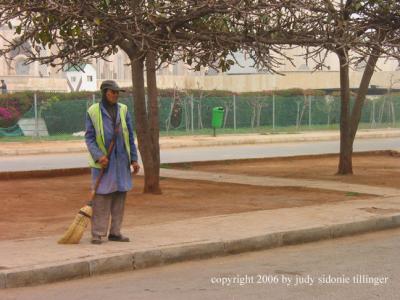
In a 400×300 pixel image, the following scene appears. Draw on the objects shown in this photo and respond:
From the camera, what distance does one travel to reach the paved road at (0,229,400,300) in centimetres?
686

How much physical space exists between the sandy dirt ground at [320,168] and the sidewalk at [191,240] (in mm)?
4171

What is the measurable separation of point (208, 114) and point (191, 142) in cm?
736

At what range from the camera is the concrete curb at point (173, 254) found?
288 inches

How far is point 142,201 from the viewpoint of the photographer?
13133 millimetres

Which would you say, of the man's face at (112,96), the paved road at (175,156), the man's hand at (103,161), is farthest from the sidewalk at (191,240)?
the paved road at (175,156)

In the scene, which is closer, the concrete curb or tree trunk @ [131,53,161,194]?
the concrete curb

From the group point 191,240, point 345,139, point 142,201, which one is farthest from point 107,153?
point 345,139

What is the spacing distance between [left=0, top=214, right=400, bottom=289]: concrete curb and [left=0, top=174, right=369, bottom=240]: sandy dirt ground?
1972mm

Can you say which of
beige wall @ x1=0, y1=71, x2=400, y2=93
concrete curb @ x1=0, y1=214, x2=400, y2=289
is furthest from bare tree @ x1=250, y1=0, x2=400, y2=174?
beige wall @ x1=0, y1=71, x2=400, y2=93

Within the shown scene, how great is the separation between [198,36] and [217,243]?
14.9 ft

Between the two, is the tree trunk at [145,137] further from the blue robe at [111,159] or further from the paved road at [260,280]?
the blue robe at [111,159]

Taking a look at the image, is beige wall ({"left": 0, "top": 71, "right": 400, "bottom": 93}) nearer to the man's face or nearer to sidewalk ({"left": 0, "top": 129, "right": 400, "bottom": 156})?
sidewalk ({"left": 0, "top": 129, "right": 400, "bottom": 156})

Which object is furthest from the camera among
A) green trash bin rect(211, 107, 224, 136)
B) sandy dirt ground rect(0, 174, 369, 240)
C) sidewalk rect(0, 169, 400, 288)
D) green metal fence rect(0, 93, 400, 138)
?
green trash bin rect(211, 107, 224, 136)

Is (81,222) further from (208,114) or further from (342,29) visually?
(208,114)
